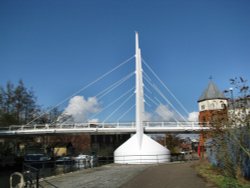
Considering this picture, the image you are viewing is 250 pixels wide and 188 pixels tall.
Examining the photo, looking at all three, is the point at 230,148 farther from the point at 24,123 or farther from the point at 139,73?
the point at 24,123

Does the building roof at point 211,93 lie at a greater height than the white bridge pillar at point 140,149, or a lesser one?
greater

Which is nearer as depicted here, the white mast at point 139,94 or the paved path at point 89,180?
the paved path at point 89,180

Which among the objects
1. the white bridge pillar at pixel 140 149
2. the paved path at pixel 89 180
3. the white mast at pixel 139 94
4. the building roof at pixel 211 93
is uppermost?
the building roof at pixel 211 93

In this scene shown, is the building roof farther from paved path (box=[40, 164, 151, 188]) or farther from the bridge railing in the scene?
paved path (box=[40, 164, 151, 188])

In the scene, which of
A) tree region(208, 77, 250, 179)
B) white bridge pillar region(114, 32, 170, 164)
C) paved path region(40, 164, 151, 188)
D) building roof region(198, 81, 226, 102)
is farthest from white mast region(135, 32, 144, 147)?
building roof region(198, 81, 226, 102)

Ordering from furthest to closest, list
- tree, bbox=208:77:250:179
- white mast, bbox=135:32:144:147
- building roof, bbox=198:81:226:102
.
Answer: building roof, bbox=198:81:226:102
white mast, bbox=135:32:144:147
tree, bbox=208:77:250:179

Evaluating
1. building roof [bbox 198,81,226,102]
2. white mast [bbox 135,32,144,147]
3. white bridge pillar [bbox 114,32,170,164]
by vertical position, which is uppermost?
building roof [bbox 198,81,226,102]

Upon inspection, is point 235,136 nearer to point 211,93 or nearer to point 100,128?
point 100,128

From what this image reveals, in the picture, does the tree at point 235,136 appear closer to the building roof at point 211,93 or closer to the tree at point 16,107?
the tree at point 16,107

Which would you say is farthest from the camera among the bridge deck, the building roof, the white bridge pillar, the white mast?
the building roof

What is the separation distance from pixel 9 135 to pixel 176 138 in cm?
3479

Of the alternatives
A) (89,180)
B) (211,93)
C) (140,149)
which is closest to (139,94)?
(140,149)

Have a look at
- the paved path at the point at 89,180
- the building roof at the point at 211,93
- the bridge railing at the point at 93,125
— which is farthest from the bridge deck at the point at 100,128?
the building roof at the point at 211,93

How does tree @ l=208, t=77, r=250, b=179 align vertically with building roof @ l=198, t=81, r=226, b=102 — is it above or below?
below
